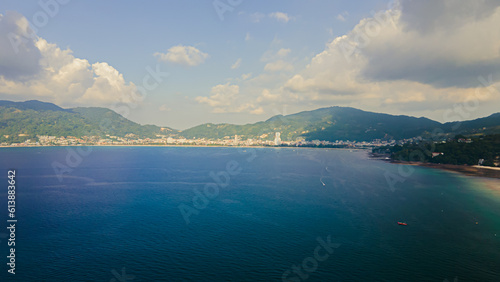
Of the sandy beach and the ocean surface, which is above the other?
the sandy beach

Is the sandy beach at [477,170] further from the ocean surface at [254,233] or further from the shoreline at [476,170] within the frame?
the ocean surface at [254,233]

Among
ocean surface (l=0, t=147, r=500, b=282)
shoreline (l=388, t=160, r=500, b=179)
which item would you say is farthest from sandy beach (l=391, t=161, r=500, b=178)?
ocean surface (l=0, t=147, r=500, b=282)

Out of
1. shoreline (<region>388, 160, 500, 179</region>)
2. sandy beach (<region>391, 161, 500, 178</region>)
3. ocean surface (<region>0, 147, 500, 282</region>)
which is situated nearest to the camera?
ocean surface (<region>0, 147, 500, 282</region>)

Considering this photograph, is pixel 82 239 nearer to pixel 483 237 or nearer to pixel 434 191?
pixel 483 237

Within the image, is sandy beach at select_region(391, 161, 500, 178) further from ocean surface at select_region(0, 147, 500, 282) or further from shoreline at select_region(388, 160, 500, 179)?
ocean surface at select_region(0, 147, 500, 282)

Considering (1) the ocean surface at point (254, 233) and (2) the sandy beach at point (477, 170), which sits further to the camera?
(2) the sandy beach at point (477, 170)

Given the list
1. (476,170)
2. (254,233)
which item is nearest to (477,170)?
(476,170)

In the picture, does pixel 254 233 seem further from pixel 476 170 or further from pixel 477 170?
pixel 477 170

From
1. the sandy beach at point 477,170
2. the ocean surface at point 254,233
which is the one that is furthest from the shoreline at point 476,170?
the ocean surface at point 254,233
